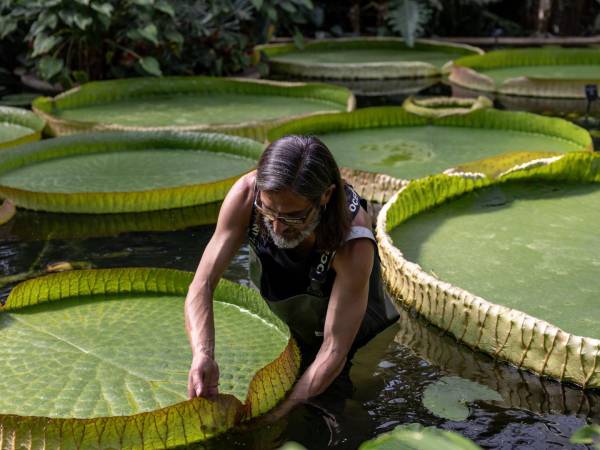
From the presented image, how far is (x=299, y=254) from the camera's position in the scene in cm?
277

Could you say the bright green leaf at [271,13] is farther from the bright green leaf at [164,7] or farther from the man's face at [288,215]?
the man's face at [288,215]

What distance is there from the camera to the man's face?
7.61 ft

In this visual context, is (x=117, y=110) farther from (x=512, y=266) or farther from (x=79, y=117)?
(x=512, y=266)

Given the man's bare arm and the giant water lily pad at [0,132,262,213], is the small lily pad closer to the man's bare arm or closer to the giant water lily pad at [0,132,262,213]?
the man's bare arm

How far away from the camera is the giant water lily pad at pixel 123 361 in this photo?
7.66 feet

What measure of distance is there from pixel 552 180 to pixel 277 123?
2.04 m

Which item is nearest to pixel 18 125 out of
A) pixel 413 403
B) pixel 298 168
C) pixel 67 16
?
pixel 67 16

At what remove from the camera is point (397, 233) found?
381 cm

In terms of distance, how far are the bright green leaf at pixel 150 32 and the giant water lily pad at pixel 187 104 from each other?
1.09 feet

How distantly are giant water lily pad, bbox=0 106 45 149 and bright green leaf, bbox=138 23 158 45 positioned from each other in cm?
122

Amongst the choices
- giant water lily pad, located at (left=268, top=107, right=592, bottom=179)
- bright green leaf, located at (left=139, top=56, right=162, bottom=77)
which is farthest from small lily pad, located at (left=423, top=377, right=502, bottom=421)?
bright green leaf, located at (left=139, top=56, right=162, bottom=77)

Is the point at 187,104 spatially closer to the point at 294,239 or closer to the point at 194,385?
the point at 294,239

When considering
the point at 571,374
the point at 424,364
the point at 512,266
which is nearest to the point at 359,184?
the point at 512,266

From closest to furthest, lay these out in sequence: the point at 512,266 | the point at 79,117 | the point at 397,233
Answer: the point at 512,266 → the point at 397,233 → the point at 79,117
